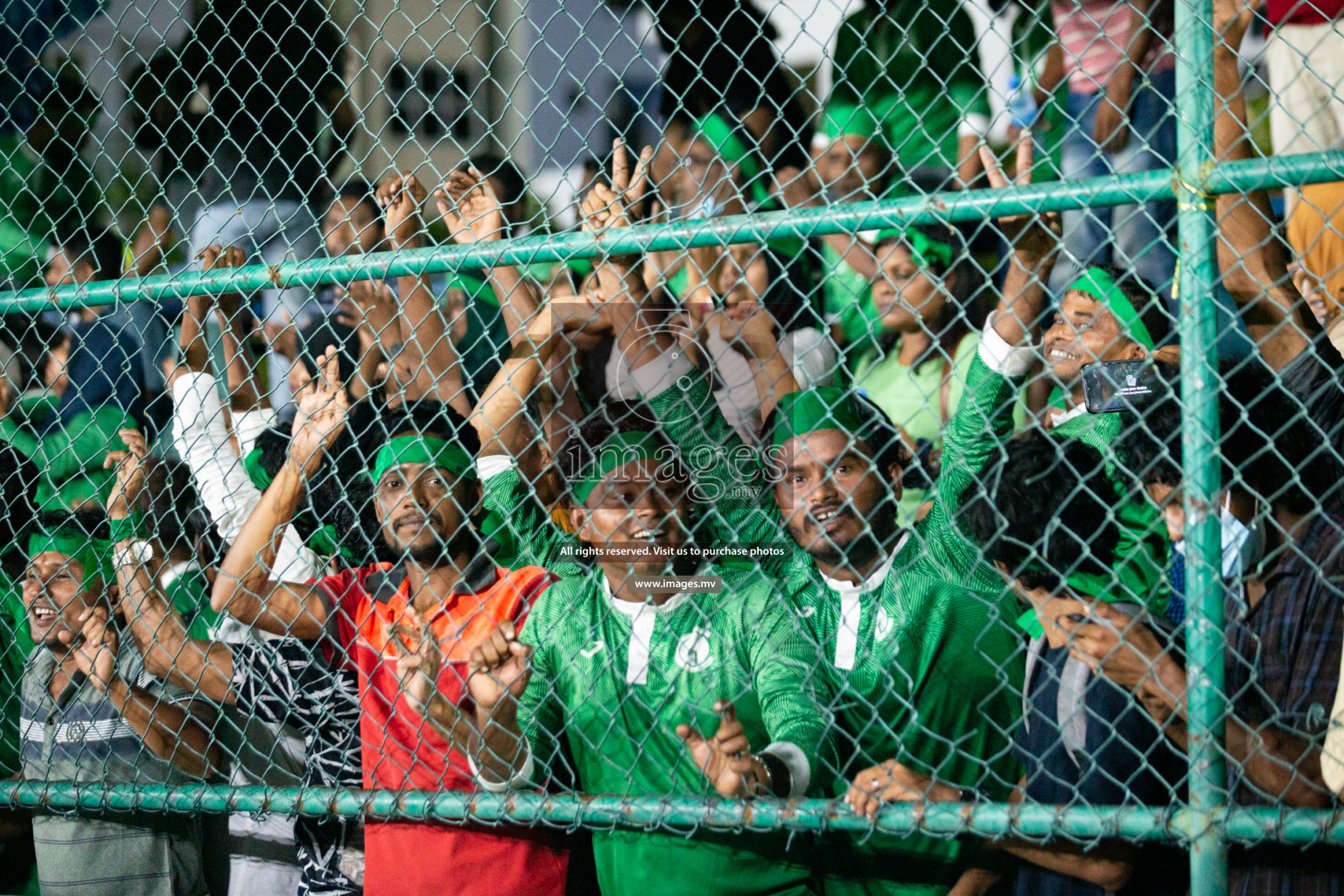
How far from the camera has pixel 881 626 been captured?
92.0 inches

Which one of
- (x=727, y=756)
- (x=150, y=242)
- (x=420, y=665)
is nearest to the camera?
(x=727, y=756)

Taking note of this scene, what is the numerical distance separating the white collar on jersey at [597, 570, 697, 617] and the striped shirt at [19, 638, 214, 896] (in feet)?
4.29

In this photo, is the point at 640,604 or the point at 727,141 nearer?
the point at 640,604

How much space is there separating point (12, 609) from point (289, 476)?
138 cm

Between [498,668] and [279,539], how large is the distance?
32.4 inches

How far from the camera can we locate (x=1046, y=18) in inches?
135

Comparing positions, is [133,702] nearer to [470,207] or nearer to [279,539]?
[279,539]

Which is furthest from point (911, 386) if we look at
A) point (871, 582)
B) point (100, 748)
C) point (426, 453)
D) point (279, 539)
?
point (100, 748)

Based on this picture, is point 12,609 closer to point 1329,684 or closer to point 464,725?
point 464,725

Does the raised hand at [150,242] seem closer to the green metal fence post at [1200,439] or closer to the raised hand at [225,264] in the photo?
the raised hand at [225,264]

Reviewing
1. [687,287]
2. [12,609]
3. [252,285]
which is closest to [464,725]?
[252,285]

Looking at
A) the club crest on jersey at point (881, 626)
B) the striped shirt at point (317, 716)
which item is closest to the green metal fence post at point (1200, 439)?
the club crest on jersey at point (881, 626)

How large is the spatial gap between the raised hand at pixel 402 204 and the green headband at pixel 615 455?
739mm

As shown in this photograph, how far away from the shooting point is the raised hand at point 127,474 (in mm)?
2881
